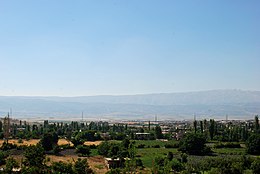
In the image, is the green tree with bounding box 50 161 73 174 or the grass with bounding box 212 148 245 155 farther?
the grass with bounding box 212 148 245 155

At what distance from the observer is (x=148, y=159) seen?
Result: 37750 mm

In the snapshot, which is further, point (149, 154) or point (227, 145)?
point (227, 145)

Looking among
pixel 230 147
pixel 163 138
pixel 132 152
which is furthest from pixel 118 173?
pixel 163 138

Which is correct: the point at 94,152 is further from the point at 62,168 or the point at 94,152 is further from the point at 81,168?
the point at 62,168

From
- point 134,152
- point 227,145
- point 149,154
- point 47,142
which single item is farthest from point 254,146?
point 134,152

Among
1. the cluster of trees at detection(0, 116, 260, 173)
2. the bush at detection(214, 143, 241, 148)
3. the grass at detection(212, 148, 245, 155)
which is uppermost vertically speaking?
the cluster of trees at detection(0, 116, 260, 173)

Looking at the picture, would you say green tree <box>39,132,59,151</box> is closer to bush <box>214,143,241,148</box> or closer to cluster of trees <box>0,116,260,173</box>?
cluster of trees <box>0,116,260,173</box>

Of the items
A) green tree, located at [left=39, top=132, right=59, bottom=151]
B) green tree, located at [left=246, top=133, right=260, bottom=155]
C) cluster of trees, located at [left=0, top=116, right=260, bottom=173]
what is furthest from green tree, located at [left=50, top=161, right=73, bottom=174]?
green tree, located at [left=246, top=133, right=260, bottom=155]

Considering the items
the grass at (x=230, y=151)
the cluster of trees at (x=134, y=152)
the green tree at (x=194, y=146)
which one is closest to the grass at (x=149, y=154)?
the cluster of trees at (x=134, y=152)

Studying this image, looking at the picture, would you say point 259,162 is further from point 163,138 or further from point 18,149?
point 163,138

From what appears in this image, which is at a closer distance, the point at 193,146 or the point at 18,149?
the point at 18,149

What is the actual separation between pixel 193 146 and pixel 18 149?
1956cm

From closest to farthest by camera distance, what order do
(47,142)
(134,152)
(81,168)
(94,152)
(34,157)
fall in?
(134,152) < (81,168) < (34,157) < (47,142) < (94,152)

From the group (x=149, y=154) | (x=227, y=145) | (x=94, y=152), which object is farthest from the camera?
(x=227, y=145)
